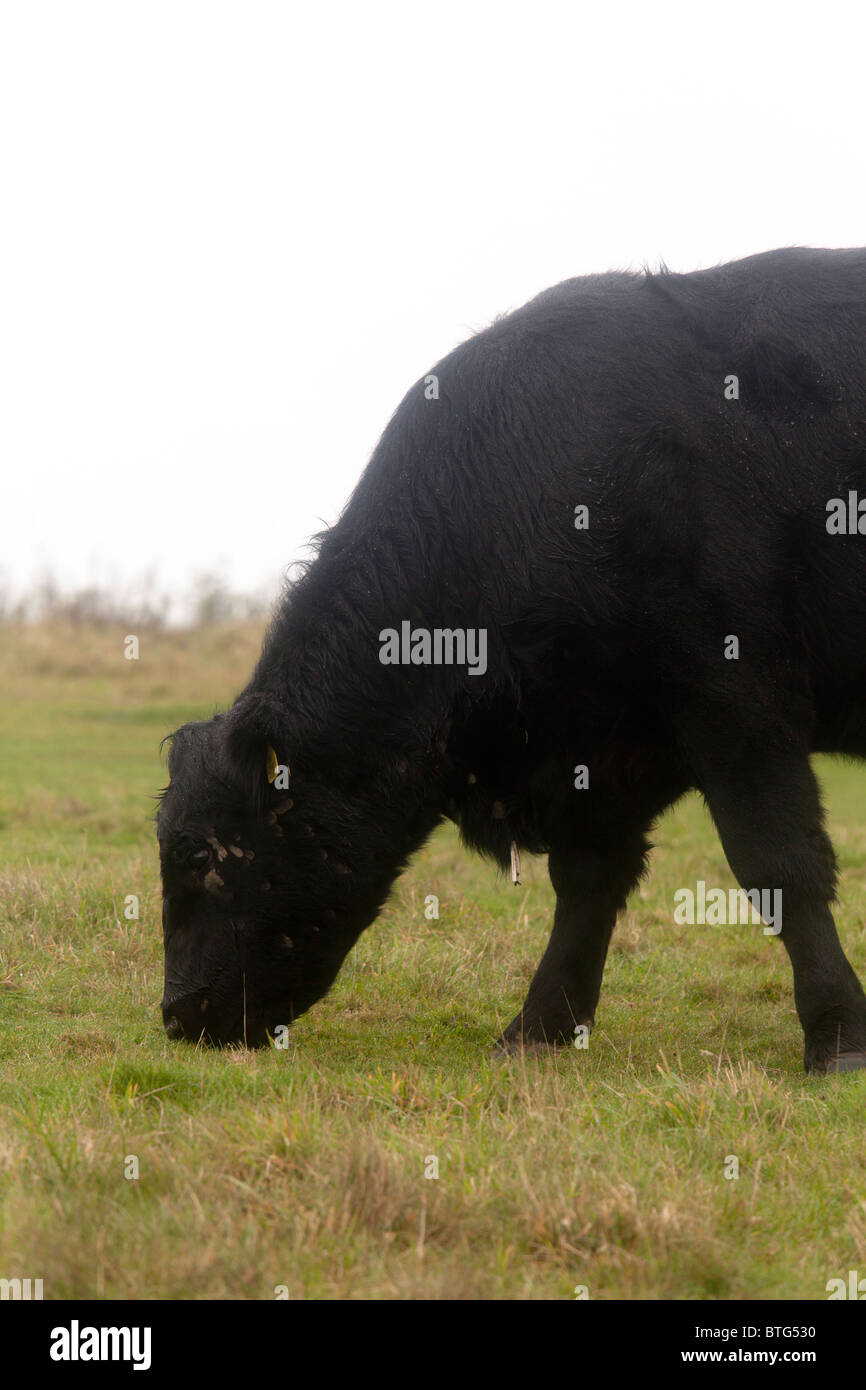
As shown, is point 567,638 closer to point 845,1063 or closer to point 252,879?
point 252,879

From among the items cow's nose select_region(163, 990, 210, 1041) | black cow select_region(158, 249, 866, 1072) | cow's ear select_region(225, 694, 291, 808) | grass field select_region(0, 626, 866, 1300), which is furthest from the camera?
cow's nose select_region(163, 990, 210, 1041)

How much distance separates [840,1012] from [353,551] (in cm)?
256

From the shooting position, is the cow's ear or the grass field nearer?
the grass field

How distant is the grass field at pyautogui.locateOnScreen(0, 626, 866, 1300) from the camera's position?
11.3 feet

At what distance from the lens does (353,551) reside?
18.5 feet

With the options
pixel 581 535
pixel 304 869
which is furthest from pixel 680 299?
pixel 304 869

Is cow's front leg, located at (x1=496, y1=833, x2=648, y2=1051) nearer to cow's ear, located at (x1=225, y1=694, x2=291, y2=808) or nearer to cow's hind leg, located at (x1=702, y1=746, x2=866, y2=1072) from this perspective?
cow's hind leg, located at (x1=702, y1=746, x2=866, y2=1072)

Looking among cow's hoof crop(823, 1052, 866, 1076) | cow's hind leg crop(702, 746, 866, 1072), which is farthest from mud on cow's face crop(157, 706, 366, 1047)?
cow's hoof crop(823, 1052, 866, 1076)

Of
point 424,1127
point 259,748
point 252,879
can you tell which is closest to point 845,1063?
point 424,1127

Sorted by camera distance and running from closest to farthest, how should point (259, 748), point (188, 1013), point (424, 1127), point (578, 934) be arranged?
point (424, 1127)
point (259, 748)
point (188, 1013)
point (578, 934)

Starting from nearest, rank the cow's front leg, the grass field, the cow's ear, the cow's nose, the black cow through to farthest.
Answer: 1. the grass field
2. the black cow
3. the cow's ear
4. the cow's nose
5. the cow's front leg

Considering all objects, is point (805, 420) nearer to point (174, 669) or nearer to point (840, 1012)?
point (840, 1012)

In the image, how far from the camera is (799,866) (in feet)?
17.4

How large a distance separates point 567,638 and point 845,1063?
1881 millimetres
